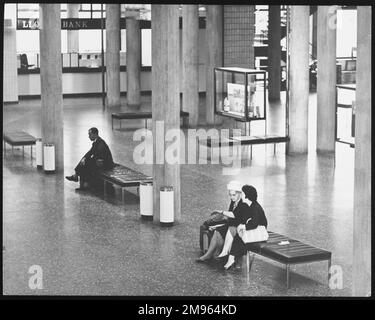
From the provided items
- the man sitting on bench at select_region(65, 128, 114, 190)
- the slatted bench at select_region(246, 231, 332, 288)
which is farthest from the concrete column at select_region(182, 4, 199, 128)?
the slatted bench at select_region(246, 231, 332, 288)

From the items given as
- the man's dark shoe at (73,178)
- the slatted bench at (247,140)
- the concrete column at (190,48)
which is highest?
the concrete column at (190,48)

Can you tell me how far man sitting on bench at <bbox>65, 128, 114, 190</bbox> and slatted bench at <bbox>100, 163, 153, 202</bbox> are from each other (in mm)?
184

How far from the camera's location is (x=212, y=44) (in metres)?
29.9

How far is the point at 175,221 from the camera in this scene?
16797 mm

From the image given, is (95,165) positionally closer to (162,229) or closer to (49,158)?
(49,158)

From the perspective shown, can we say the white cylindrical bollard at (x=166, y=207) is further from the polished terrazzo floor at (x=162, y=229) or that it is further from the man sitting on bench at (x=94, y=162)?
the man sitting on bench at (x=94, y=162)

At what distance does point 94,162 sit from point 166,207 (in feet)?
11.7

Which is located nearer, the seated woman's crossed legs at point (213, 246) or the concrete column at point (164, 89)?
the seated woman's crossed legs at point (213, 246)

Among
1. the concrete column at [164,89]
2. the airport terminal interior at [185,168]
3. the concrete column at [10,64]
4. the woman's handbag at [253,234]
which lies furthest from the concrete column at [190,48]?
the woman's handbag at [253,234]

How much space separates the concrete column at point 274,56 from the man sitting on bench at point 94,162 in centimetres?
1942

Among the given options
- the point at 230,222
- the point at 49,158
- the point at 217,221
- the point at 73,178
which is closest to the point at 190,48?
the point at 49,158

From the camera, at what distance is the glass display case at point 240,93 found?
25922 millimetres
